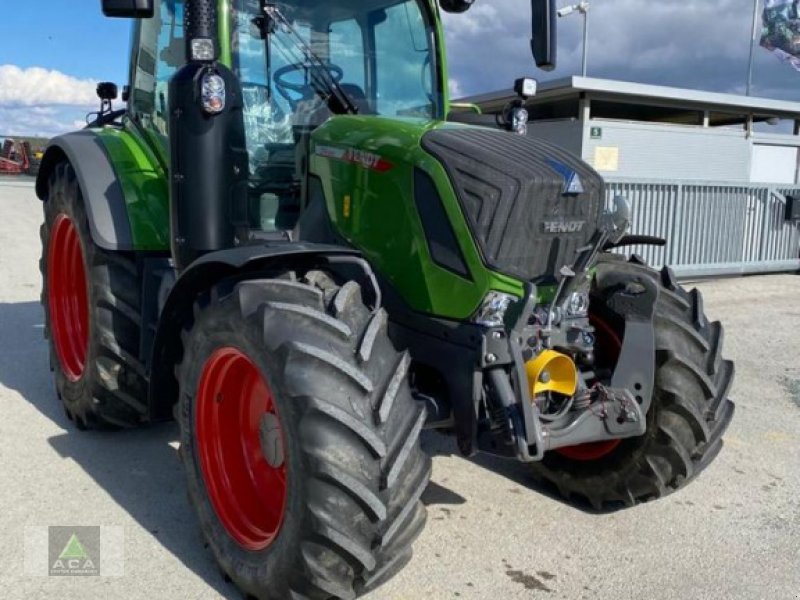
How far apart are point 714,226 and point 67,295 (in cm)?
896

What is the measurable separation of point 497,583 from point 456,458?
127 cm

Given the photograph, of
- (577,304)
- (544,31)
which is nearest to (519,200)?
(577,304)

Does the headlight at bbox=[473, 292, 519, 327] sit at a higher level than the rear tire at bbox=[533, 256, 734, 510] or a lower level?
higher

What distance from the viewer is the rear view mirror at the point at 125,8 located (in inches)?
113

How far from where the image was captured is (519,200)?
283 centimetres

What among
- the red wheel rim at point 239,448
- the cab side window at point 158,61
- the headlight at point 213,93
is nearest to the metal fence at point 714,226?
the cab side window at point 158,61

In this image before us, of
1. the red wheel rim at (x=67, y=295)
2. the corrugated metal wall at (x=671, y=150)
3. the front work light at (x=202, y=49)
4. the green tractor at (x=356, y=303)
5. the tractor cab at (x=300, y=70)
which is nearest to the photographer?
the green tractor at (x=356, y=303)

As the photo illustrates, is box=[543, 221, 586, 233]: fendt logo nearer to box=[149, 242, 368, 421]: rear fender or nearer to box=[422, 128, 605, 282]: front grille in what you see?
box=[422, 128, 605, 282]: front grille

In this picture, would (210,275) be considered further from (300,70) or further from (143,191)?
(143,191)

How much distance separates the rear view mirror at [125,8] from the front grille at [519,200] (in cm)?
117

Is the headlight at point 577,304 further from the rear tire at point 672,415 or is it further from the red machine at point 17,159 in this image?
the red machine at point 17,159

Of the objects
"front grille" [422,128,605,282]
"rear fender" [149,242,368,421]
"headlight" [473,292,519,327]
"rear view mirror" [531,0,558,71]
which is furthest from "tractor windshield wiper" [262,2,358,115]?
"headlight" [473,292,519,327]

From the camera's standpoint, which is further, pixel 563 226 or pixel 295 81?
pixel 295 81

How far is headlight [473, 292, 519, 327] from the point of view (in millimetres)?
2791
